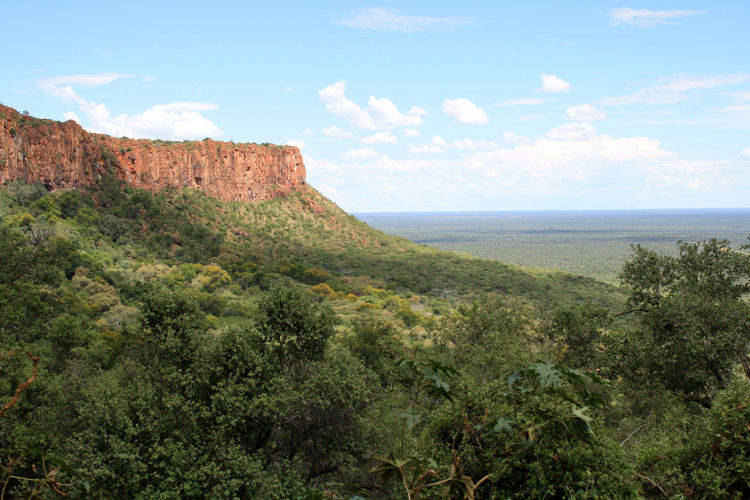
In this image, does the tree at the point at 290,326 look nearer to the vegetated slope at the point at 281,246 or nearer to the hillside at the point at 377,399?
the hillside at the point at 377,399

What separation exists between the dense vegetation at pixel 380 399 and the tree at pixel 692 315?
0.16ft

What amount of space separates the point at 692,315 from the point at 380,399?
816 centimetres

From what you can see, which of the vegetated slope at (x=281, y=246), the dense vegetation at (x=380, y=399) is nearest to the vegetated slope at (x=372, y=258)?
the vegetated slope at (x=281, y=246)

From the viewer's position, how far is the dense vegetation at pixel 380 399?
4777 millimetres

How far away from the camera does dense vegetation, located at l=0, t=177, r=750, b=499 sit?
478 centimetres

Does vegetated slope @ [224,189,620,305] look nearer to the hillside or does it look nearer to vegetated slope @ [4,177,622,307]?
vegetated slope @ [4,177,622,307]

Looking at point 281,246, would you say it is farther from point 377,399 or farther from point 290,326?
point 290,326

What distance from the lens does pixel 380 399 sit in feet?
46.8

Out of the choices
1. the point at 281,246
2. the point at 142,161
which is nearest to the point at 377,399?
the point at 281,246

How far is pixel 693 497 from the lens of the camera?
5.40m

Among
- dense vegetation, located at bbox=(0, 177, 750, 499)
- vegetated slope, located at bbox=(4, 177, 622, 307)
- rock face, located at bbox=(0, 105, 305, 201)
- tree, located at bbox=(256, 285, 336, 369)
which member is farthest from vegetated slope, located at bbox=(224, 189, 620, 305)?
tree, located at bbox=(256, 285, 336, 369)

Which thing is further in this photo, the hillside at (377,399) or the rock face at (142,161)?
the rock face at (142,161)

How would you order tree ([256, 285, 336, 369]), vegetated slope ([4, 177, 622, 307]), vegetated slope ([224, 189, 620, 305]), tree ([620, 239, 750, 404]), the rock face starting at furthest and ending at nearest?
vegetated slope ([224, 189, 620, 305]), vegetated slope ([4, 177, 622, 307]), the rock face, tree ([256, 285, 336, 369]), tree ([620, 239, 750, 404])

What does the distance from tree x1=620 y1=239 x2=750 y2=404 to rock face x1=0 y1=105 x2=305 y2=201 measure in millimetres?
66310
